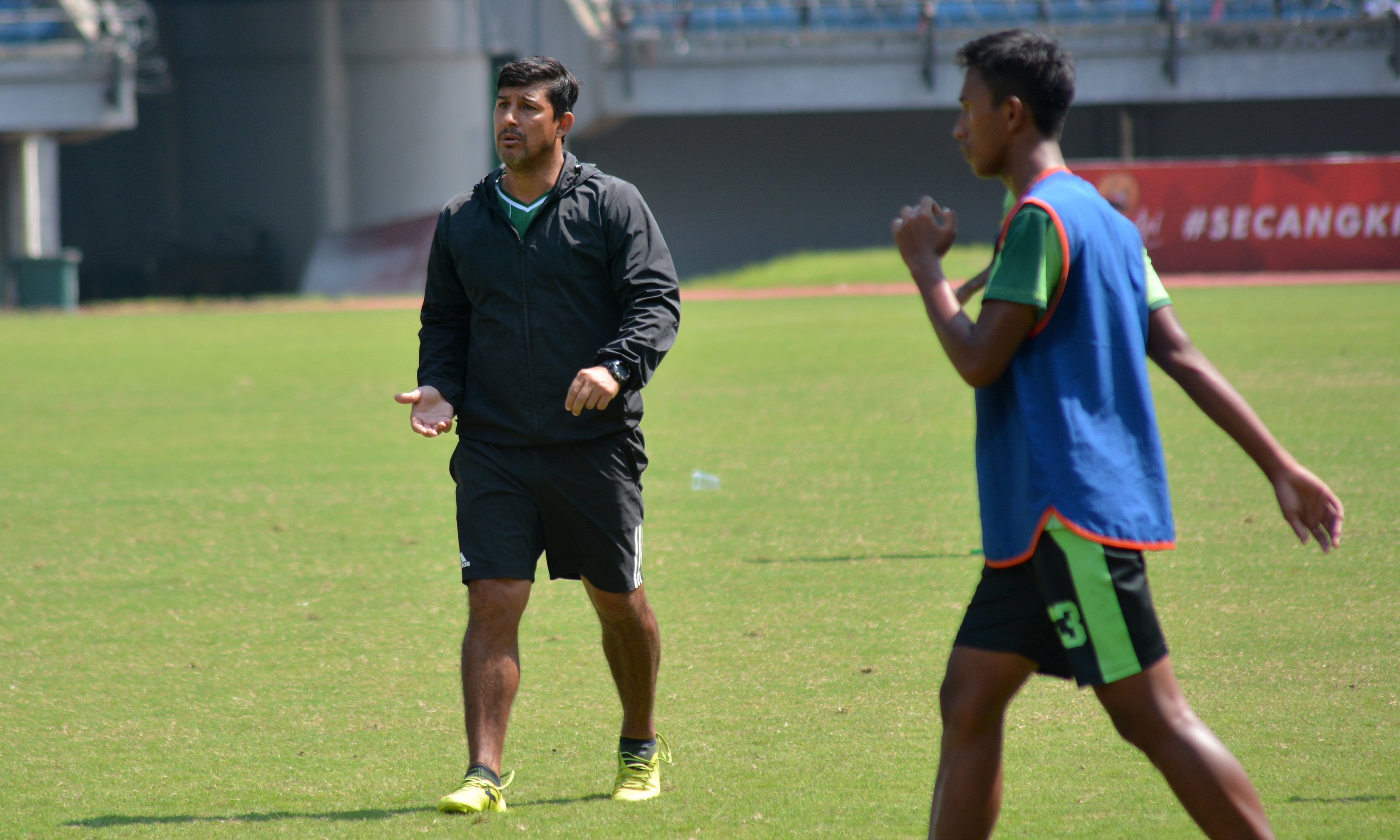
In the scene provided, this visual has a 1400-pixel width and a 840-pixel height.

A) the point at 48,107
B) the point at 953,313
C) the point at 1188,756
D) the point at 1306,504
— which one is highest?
the point at 953,313

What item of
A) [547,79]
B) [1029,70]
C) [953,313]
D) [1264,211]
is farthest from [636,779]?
[1264,211]

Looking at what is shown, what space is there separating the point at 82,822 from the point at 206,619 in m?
2.46

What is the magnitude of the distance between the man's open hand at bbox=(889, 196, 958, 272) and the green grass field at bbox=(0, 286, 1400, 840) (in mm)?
1639

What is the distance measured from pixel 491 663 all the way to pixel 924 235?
73.2 inches

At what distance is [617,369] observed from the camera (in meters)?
4.27

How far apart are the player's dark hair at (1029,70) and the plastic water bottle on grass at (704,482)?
6686 mm

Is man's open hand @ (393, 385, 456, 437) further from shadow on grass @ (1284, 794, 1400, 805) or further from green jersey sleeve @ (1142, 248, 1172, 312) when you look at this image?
shadow on grass @ (1284, 794, 1400, 805)

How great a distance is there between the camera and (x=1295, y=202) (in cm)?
3045

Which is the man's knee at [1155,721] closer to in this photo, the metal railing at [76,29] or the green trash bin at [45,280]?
the green trash bin at [45,280]

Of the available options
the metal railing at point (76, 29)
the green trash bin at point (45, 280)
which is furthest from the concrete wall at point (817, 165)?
the green trash bin at point (45, 280)

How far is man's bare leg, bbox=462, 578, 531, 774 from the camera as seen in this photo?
428 cm

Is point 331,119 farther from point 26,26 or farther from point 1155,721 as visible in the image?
point 1155,721

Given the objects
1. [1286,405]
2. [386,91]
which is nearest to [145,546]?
[1286,405]

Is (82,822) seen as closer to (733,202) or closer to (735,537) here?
(735,537)
